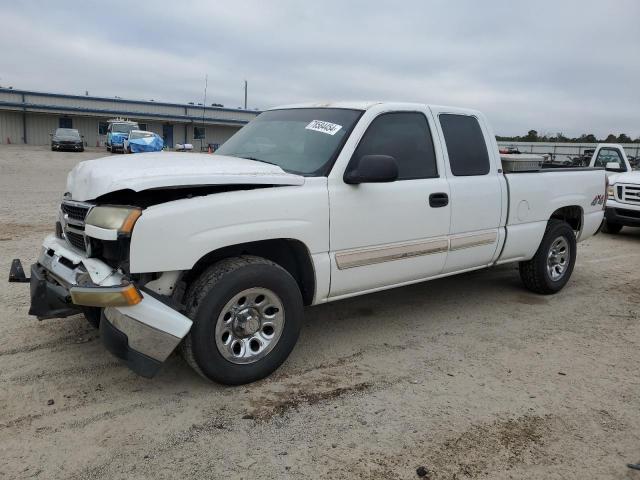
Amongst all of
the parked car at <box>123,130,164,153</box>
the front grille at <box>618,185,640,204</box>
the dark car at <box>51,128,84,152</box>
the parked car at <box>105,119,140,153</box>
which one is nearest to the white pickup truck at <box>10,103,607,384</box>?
the front grille at <box>618,185,640,204</box>

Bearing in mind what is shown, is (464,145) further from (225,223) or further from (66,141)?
(66,141)

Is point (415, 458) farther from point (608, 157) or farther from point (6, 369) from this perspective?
point (608, 157)

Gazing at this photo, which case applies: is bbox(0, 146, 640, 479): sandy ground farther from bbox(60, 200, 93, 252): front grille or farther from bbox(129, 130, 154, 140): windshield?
bbox(129, 130, 154, 140): windshield

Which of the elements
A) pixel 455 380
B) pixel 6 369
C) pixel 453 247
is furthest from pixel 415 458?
pixel 6 369

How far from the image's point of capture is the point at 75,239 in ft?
11.8

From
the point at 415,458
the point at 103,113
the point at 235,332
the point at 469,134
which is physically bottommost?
the point at 415,458

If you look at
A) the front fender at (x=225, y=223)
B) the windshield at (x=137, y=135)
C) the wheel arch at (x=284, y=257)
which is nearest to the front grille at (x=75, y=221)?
the front fender at (x=225, y=223)

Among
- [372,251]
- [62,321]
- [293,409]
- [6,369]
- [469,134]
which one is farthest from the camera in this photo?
[469,134]

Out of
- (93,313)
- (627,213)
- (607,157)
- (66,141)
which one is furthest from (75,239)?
(66,141)

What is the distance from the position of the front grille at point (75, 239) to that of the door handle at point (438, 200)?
106 inches

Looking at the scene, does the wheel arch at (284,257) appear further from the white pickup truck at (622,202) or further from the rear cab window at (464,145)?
the white pickup truck at (622,202)

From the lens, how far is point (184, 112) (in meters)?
49.2

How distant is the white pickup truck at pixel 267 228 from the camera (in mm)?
3139

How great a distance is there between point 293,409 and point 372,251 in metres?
1.38
